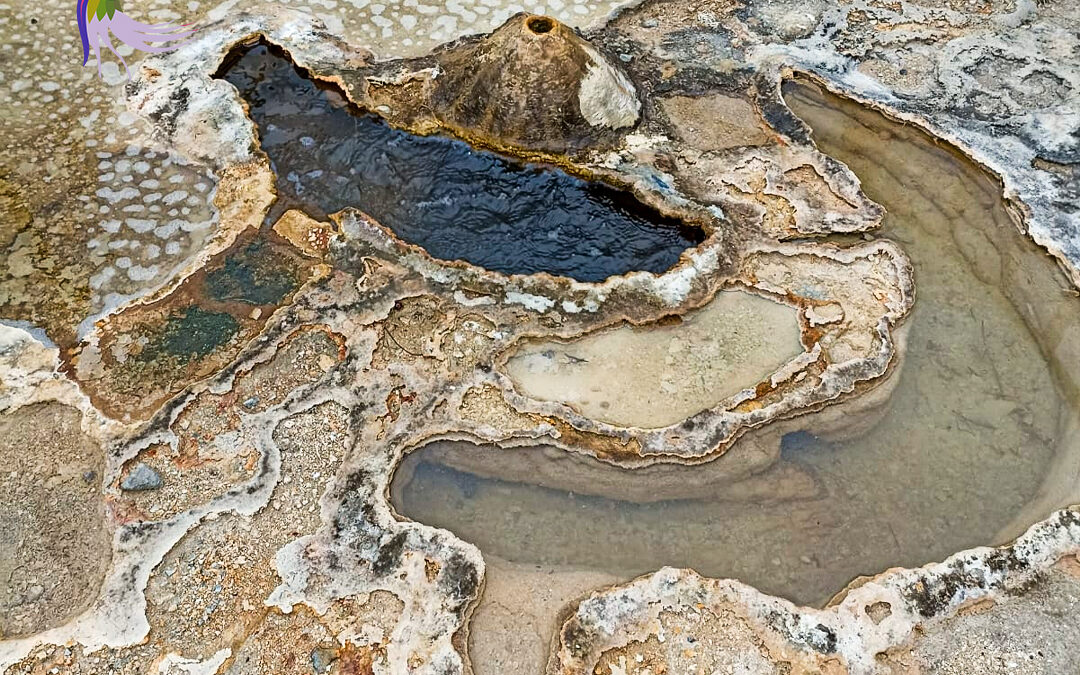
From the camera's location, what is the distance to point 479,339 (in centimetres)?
377

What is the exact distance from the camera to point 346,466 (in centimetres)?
335

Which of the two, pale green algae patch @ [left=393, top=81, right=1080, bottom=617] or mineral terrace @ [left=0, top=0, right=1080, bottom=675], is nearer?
mineral terrace @ [left=0, top=0, right=1080, bottom=675]

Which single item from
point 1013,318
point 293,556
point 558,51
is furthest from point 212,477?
point 1013,318

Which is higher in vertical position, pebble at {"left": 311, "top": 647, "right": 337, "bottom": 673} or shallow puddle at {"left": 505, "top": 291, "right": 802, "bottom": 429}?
shallow puddle at {"left": 505, "top": 291, "right": 802, "bottom": 429}

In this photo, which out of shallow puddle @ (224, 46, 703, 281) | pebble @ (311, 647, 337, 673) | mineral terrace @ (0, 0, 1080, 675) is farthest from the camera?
shallow puddle @ (224, 46, 703, 281)

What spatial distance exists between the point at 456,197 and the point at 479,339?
1093 millimetres

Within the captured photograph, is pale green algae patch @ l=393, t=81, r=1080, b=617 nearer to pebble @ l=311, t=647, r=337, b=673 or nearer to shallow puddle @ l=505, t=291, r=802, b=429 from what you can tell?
shallow puddle @ l=505, t=291, r=802, b=429

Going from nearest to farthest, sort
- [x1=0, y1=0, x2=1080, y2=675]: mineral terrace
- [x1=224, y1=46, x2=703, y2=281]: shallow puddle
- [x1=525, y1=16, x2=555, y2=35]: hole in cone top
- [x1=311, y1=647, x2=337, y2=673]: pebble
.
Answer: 1. [x1=311, y1=647, x2=337, y2=673]: pebble
2. [x1=0, y1=0, x2=1080, y2=675]: mineral terrace
3. [x1=224, y1=46, x2=703, y2=281]: shallow puddle
4. [x1=525, y1=16, x2=555, y2=35]: hole in cone top

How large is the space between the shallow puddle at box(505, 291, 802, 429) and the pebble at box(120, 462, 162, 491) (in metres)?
1.61

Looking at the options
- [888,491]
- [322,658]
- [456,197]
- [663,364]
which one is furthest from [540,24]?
[322,658]

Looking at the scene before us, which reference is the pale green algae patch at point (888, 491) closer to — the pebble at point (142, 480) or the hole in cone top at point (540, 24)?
the pebble at point (142, 480)

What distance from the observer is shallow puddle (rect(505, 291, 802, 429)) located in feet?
11.8

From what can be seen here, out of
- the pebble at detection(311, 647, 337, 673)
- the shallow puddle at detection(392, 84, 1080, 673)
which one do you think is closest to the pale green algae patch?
the shallow puddle at detection(392, 84, 1080, 673)

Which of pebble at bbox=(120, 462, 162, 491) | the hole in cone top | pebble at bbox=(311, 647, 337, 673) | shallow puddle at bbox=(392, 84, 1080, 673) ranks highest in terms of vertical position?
the hole in cone top
